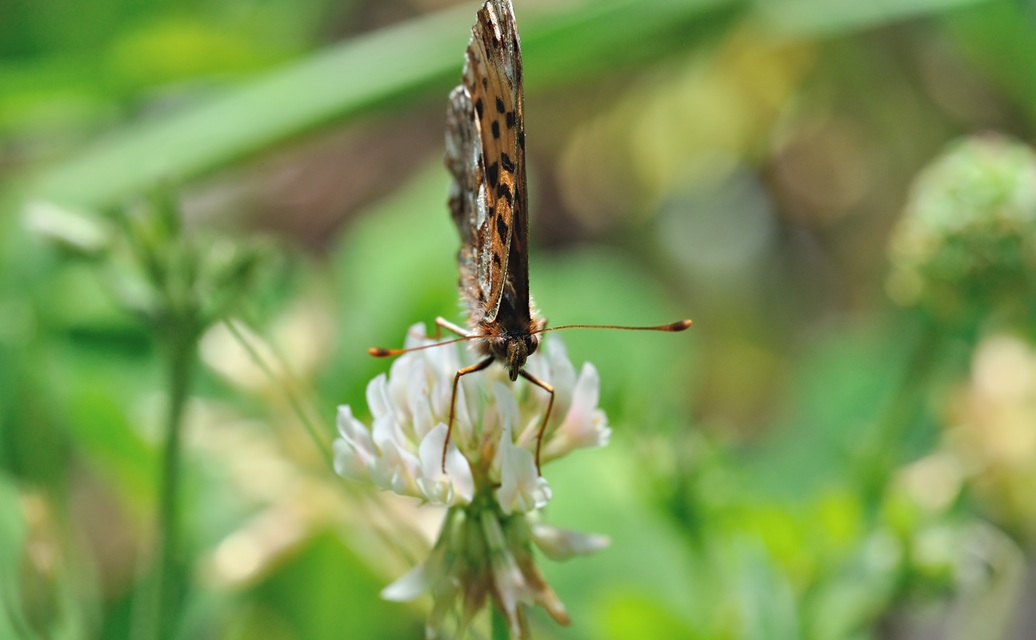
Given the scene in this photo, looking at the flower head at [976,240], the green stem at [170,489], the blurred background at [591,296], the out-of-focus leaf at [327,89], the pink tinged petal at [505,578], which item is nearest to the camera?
the pink tinged petal at [505,578]

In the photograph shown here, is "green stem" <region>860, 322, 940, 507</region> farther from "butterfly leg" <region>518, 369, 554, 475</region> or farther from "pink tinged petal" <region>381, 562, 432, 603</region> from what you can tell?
"pink tinged petal" <region>381, 562, 432, 603</region>

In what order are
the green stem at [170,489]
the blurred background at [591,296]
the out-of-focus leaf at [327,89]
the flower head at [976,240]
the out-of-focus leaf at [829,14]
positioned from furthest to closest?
the out-of-focus leaf at [829,14], the out-of-focus leaf at [327,89], the flower head at [976,240], the blurred background at [591,296], the green stem at [170,489]

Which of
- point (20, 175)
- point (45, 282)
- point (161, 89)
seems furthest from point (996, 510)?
point (20, 175)

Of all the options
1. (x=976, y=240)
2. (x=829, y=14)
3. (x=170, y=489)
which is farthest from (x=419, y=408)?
(x=829, y=14)

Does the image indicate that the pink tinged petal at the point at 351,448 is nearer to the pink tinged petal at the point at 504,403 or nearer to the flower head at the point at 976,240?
the pink tinged petal at the point at 504,403

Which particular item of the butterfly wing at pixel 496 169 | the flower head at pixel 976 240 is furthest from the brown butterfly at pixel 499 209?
the flower head at pixel 976 240

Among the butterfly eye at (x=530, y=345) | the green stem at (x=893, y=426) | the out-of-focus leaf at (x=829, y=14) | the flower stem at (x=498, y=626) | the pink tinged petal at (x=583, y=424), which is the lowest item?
the green stem at (x=893, y=426)

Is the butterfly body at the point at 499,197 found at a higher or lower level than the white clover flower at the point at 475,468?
higher

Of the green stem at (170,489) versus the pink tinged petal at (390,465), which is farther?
the green stem at (170,489)

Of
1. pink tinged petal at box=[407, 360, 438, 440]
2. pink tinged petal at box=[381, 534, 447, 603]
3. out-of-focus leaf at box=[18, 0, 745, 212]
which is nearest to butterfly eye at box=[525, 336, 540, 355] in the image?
pink tinged petal at box=[407, 360, 438, 440]
